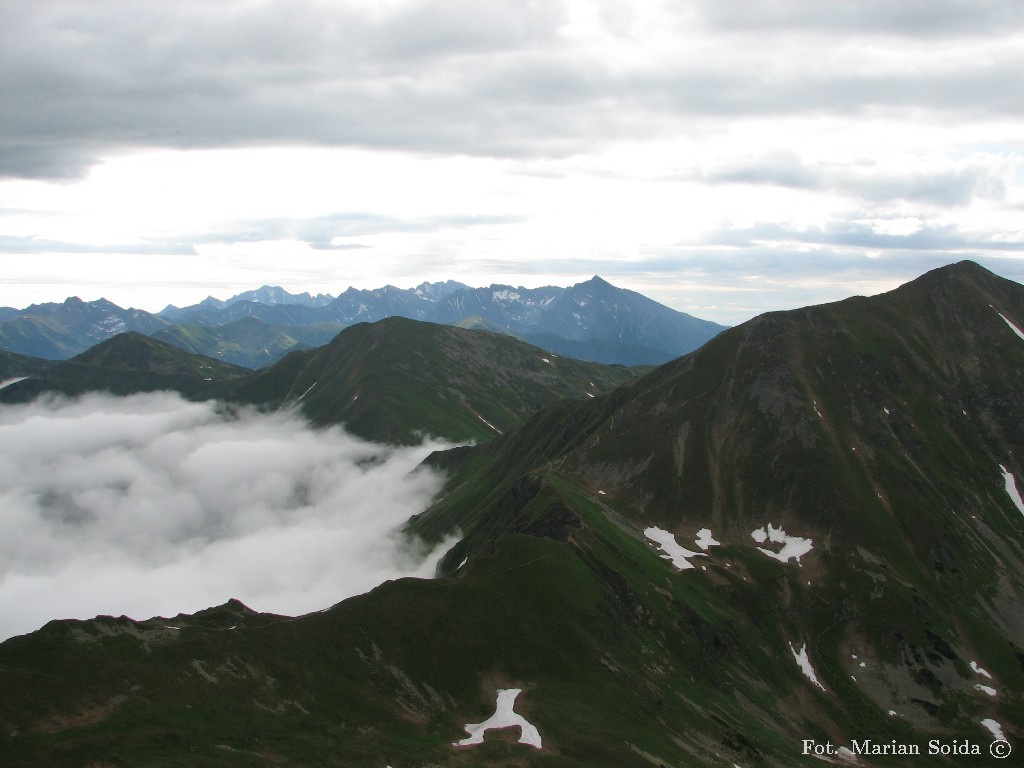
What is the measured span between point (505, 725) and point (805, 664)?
90.9 metres

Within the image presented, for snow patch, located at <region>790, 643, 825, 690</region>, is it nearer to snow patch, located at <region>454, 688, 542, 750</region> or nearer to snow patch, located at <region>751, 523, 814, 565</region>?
snow patch, located at <region>751, 523, 814, 565</region>

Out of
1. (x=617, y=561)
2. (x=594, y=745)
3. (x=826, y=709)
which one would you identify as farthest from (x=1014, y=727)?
(x=594, y=745)

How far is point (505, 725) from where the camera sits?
105938 mm

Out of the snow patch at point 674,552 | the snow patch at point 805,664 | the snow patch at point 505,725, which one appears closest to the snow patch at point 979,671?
the snow patch at point 805,664

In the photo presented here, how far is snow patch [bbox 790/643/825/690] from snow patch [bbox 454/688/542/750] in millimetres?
81440

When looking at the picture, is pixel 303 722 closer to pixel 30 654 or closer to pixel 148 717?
pixel 148 717

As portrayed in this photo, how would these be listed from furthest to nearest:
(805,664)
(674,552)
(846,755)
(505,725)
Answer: (674,552), (805,664), (846,755), (505,725)

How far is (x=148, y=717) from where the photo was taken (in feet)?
282

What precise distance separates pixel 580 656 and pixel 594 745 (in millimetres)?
27646

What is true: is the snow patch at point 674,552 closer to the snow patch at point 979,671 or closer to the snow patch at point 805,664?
the snow patch at point 805,664

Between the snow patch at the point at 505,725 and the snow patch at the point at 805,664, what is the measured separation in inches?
3206

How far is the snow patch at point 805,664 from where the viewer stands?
161625 millimetres

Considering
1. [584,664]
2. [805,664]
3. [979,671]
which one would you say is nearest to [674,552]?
Result: [805,664]

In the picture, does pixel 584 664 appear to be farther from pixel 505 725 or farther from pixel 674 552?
pixel 674 552
